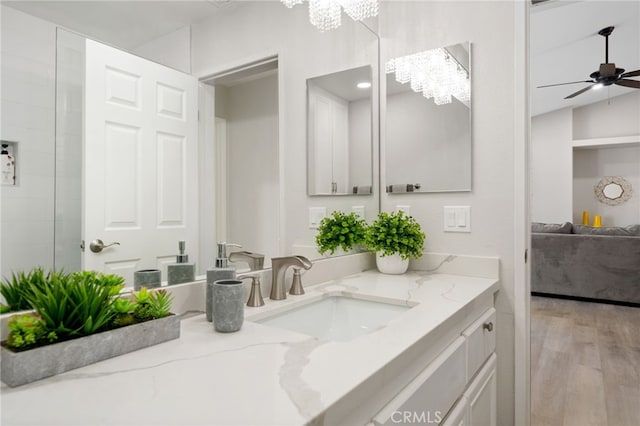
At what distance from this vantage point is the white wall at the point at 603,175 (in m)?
7.46

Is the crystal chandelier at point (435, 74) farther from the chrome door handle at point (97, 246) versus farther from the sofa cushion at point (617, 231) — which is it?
the sofa cushion at point (617, 231)

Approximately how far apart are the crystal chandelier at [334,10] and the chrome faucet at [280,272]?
3.11 feet

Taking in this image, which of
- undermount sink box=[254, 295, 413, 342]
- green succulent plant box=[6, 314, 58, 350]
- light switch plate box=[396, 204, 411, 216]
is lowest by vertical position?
undermount sink box=[254, 295, 413, 342]

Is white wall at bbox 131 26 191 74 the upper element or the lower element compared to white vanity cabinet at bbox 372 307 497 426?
upper

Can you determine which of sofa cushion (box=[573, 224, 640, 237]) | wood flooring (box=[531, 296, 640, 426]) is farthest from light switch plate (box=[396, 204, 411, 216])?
sofa cushion (box=[573, 224, 640, 237])

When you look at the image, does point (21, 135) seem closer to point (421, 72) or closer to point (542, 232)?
point (421, 72)

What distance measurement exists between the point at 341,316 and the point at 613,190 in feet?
27.4

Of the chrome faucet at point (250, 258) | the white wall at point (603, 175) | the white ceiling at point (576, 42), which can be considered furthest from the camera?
the white wall at point (603, 175)

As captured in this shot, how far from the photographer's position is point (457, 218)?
1753mm

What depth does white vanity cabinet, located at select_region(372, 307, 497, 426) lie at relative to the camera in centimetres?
81

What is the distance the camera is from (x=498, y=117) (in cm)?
166

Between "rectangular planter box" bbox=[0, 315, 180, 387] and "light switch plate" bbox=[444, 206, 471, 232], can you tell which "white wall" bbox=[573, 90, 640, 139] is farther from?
"rectangular planter box" bbox=[0, 315, 180, 387]

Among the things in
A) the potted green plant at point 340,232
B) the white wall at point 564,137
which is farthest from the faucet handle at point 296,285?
the white wall at point 564,137

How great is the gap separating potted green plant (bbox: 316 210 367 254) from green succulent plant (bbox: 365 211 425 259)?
8 centimetres
